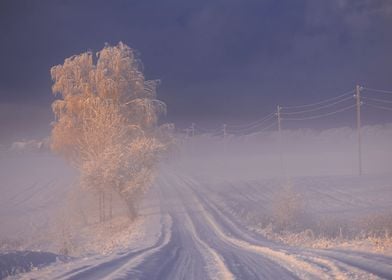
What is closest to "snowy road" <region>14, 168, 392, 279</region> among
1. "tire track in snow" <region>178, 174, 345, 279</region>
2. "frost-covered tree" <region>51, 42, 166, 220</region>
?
"tire track in snow" <region>178, 174, 345, 279</region>

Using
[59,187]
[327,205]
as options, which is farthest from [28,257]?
[59,187]

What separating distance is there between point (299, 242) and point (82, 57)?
71.8 ft

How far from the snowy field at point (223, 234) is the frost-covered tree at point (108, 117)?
3019 millimetres

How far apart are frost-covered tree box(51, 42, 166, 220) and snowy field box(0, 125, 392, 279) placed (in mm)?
3019

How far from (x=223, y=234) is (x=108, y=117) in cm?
1252

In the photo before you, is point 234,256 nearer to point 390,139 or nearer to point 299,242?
point 299,242

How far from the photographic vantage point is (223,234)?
2933cm

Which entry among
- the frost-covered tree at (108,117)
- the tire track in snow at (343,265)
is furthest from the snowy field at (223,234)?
the frost-covered tree at (108,117)

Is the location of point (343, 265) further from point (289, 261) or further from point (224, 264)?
point (224, 264)

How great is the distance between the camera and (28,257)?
18.6 meters

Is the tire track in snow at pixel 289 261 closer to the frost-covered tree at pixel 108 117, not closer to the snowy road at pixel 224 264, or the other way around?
the snowy road at pixel 224 264

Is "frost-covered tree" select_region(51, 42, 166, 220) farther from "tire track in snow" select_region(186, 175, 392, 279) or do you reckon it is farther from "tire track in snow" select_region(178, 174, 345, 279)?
"tire track in snow" select_region(186, 175, 392, 279)

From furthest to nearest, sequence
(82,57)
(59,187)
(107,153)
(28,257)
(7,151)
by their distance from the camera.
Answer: (7,151) < (59,187) < (82,57) < (107,153) < (28,257)

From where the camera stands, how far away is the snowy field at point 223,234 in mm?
16109
